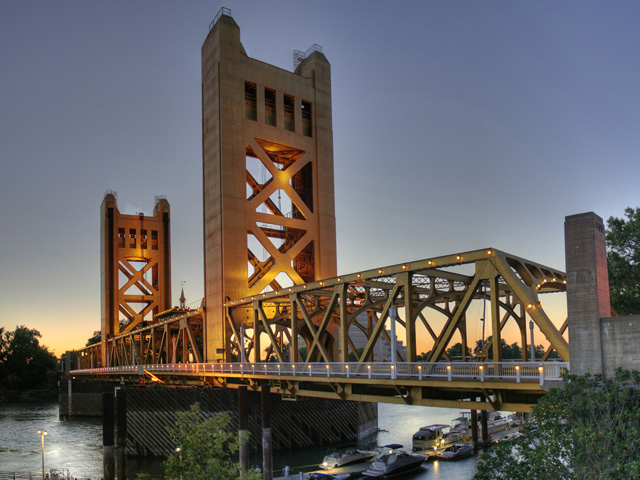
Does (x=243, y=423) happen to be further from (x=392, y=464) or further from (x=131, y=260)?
(x=131, y=260)

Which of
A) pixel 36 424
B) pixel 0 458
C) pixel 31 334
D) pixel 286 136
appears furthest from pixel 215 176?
pixel 31 334

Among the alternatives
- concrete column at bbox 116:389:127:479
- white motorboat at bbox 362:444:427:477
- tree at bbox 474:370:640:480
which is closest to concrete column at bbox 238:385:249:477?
concrete column at bbox 116:389:127:479

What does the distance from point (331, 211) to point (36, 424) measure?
5218 centimetres

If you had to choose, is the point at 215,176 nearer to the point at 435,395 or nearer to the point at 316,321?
the point at 316,321

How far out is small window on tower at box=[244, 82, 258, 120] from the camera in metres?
60.0


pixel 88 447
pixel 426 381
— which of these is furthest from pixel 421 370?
pixel 88 447

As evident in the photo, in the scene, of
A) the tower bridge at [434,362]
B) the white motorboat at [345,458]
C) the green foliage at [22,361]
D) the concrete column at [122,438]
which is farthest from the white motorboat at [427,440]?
the green foliage at [22,361]

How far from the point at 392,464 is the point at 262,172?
32392 mm

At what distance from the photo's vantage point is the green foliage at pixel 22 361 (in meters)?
146

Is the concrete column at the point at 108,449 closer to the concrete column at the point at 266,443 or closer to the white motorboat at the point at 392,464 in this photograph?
the concrete column at the point at 266,443

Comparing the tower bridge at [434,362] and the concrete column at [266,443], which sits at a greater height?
the tower bridge at [434,362]

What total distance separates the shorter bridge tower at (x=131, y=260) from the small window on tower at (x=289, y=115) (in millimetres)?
64714

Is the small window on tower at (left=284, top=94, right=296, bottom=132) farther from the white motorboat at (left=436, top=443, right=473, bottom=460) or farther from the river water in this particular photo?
the white motorboat at (left=436, top=443, right=473, bottom=460)

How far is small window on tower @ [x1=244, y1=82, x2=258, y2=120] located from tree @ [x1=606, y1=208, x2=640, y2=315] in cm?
3192
